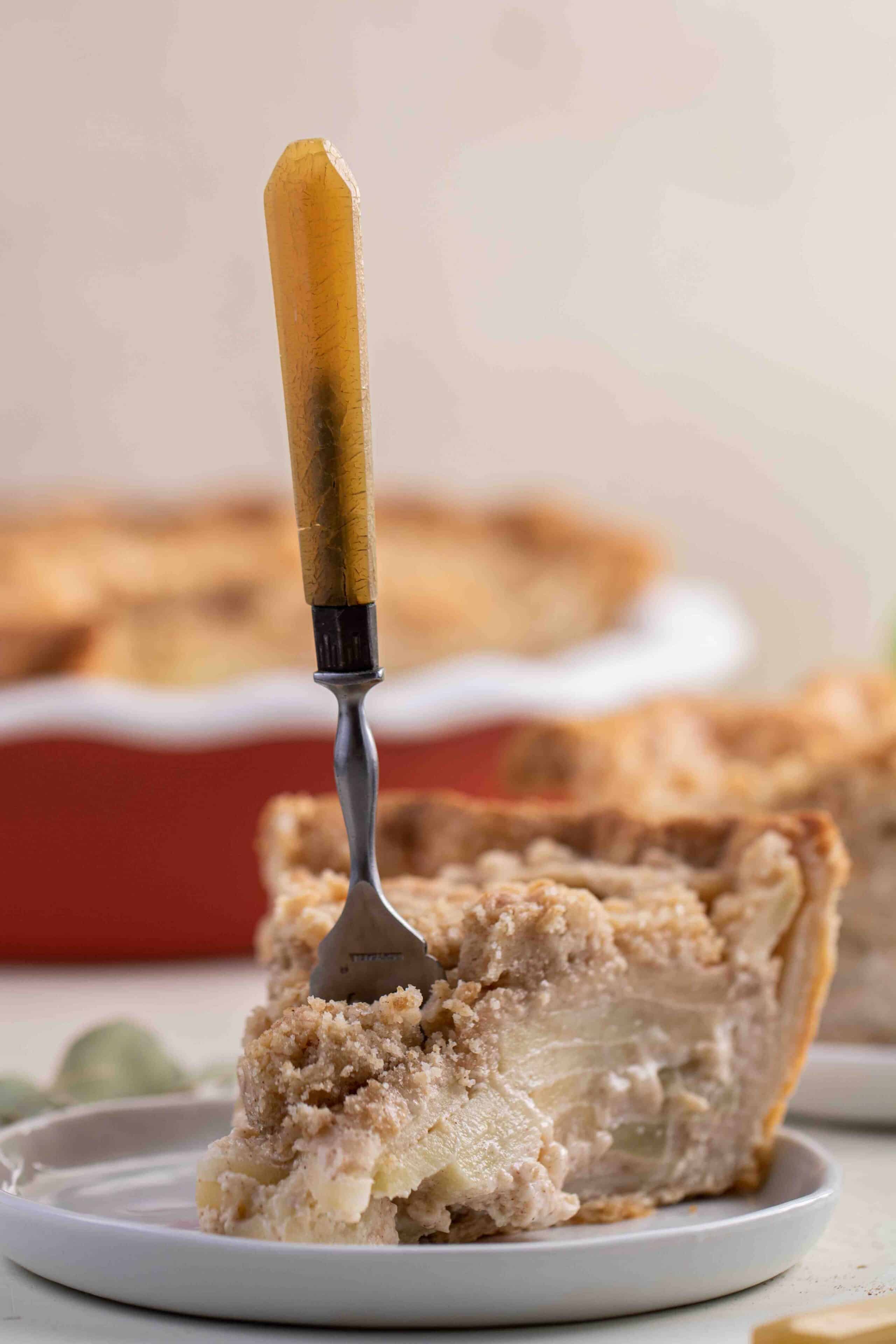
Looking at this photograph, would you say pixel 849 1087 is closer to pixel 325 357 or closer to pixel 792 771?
pixel 792 771

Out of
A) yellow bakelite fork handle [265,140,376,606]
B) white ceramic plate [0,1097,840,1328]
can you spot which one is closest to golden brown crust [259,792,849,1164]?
white ceramic plate [0,1097,840,1328]

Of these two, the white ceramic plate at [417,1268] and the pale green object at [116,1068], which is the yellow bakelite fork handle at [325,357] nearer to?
the white ceramic plate at [417,1268]

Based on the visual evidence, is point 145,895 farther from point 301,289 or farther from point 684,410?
point 684,410

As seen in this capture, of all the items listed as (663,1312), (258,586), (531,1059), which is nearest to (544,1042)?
(531,1059)

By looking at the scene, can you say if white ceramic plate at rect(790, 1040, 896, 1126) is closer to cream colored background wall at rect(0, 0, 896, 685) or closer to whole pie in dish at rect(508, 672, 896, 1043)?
whole pie in dish at rect(508, 672, 896, 1043)

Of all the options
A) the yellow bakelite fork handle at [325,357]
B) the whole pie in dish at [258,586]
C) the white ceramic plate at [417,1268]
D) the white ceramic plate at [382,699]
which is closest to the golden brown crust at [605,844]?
the white ceramic plate at [417,1268]

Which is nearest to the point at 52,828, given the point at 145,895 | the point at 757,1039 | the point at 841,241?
the point at 145,895
